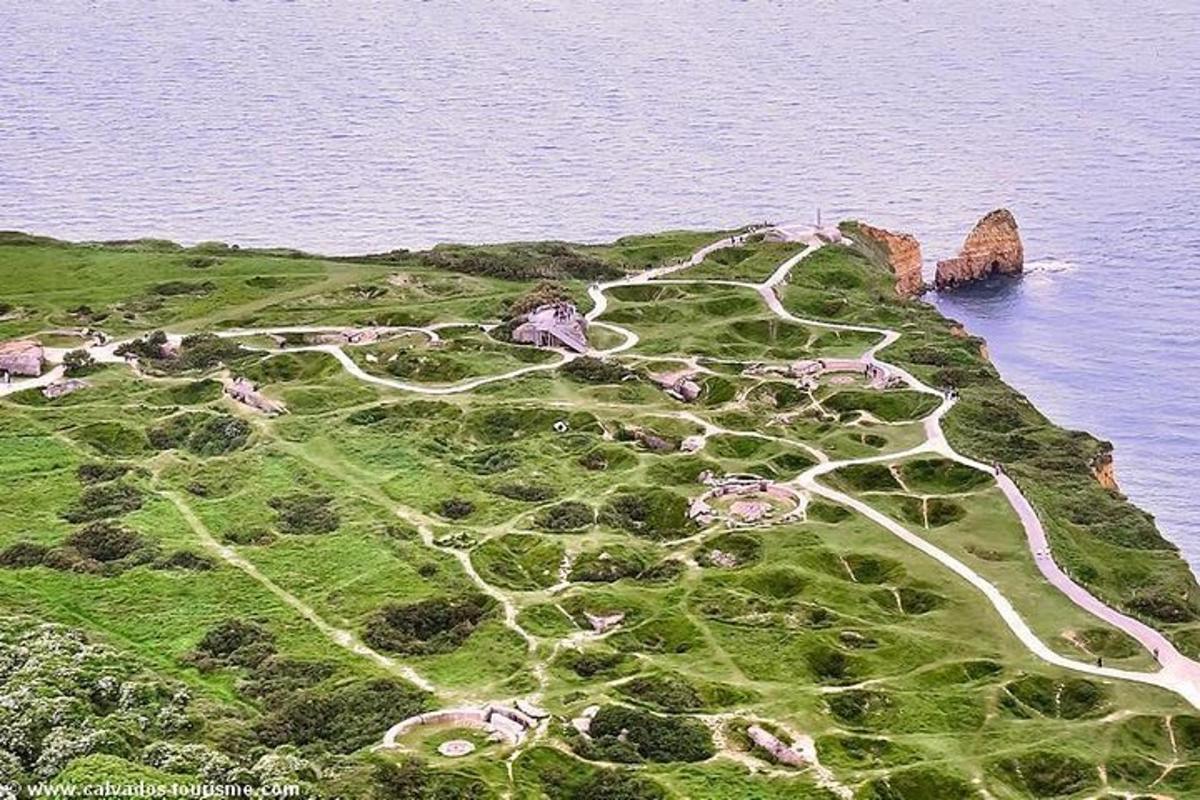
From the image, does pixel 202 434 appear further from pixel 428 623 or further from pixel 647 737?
pixel 647 737

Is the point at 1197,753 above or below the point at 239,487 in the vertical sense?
below

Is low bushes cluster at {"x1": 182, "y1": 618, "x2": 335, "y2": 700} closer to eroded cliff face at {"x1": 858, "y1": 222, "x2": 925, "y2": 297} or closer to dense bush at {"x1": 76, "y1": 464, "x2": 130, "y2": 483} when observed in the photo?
dense bush at {"x1": 76, "y1": 464, "x2": 130, "y2": 483}

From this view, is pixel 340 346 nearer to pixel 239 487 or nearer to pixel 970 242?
pixel 239 487

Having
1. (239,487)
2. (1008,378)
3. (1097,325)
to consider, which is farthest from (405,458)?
(1097,325)

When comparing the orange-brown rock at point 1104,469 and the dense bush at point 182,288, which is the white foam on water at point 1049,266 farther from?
the dense bush at point 182,288

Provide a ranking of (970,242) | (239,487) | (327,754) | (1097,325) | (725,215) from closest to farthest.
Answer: (327,754)
(239,487)
(1097,325)
(970,242)
(725,215)

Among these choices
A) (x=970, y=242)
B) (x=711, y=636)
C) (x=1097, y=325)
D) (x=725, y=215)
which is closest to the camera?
(x=711, y=636)

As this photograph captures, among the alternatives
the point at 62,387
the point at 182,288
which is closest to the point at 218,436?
the point at 62,387

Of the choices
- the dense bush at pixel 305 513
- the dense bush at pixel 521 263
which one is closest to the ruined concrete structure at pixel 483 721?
the dense bush at pixel 305 513
